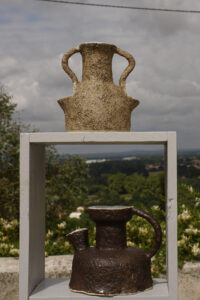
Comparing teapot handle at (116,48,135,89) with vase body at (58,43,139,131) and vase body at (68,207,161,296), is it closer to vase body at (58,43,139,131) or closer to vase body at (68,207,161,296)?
vase body at (58,43,139,131)

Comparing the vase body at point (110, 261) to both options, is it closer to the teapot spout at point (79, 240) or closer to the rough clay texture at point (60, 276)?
the teapot spout at point (79, 240)

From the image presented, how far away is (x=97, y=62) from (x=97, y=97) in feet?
0.62

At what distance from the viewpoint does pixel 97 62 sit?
1816 mm

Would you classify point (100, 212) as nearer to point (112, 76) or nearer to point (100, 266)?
point (100, 266)

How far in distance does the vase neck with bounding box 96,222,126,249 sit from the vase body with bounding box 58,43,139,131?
1.54 ft

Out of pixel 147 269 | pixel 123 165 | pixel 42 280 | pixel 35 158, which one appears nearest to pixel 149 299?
pixel 147 269

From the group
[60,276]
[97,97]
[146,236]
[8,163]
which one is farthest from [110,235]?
[8,163]

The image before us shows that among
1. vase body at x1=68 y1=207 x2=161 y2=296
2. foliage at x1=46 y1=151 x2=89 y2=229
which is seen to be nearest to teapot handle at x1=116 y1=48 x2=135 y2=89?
vase body at x1=68 y1=207 x2=161 y2=296

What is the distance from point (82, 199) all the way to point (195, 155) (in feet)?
8.29

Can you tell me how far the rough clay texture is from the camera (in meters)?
2.78

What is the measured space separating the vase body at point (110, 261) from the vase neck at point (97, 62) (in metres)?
0.63

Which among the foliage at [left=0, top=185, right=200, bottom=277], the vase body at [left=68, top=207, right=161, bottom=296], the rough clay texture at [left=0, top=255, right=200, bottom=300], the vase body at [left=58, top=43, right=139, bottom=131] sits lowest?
the rough clay texture at [left=0, top=255, right=200, bottom=300]

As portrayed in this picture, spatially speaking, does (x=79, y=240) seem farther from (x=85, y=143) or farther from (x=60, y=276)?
(x=60, y=276)

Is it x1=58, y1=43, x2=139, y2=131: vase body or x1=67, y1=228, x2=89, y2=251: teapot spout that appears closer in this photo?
x1=58, y1=43, x2=139, y2=131: vase body
